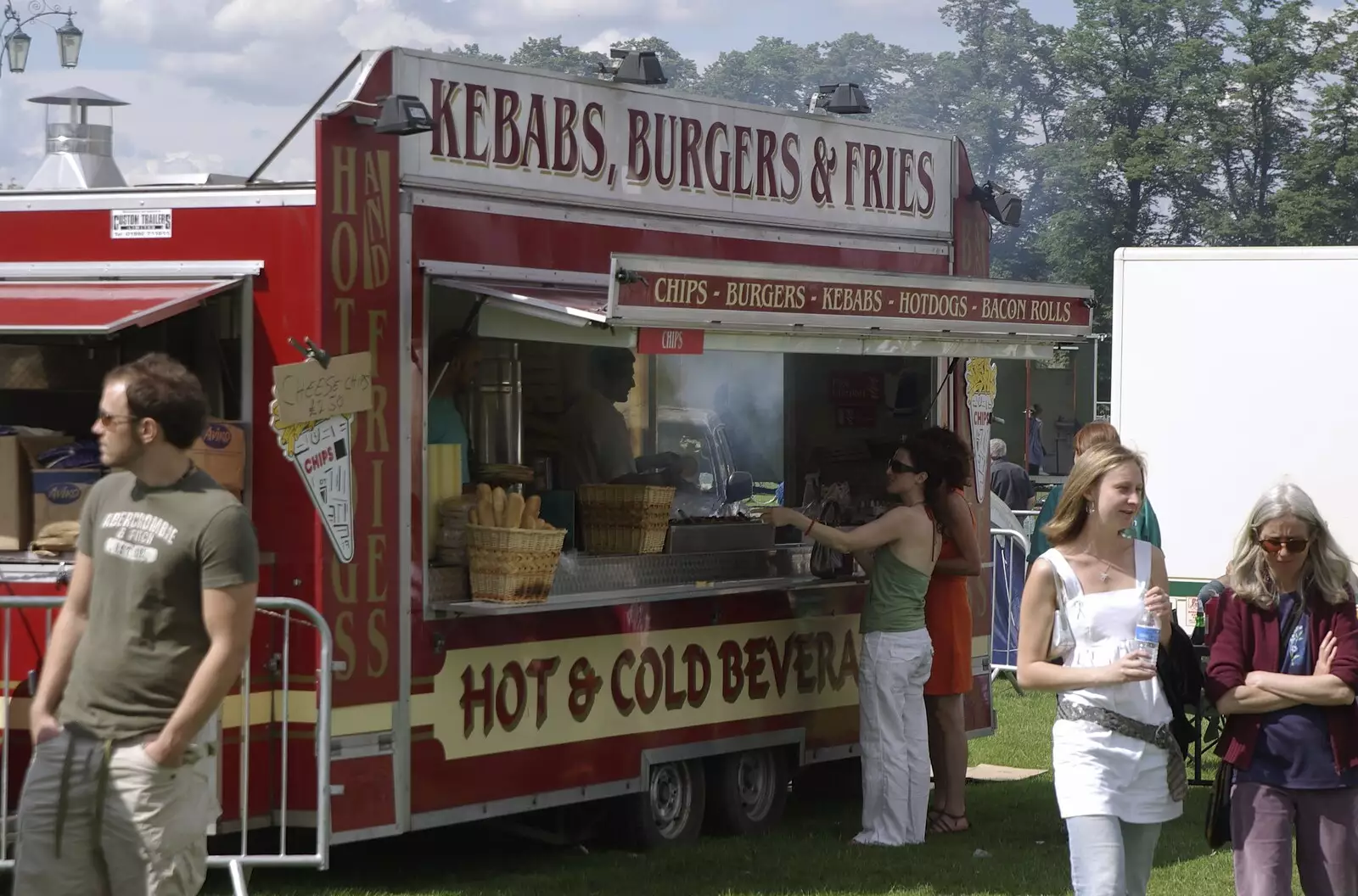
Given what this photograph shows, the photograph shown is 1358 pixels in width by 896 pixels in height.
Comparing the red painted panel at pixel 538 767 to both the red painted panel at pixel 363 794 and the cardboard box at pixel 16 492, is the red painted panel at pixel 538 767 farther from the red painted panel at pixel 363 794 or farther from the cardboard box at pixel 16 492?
the cardboard box at pixel 16 492

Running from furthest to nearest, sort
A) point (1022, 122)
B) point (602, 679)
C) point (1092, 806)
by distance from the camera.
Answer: point (1022, 122), point (602, 679), point (1092, 806)

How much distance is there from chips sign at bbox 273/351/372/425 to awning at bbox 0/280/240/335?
1.25ft

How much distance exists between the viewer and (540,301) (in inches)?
275

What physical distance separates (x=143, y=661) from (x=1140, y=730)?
7.75 ft

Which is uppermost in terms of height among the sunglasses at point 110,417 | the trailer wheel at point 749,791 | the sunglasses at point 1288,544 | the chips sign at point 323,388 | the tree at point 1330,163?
the tree at point 1330,163

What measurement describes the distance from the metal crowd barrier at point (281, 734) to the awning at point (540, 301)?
1.26m

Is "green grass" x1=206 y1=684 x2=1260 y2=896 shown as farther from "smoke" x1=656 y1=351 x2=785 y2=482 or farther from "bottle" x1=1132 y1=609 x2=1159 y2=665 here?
"bottle" x1=1132 y1=609 x2=1159 y2=665

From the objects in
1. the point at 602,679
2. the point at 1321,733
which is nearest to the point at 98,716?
the point at 1321,733

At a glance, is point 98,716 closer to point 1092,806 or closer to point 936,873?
point 1092,806

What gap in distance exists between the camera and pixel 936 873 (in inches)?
302

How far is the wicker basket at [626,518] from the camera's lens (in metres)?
7.87

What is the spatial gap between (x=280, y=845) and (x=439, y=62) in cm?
264

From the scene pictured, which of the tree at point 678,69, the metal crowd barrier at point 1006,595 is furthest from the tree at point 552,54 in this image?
the metal crowd barrier at point 1006,595

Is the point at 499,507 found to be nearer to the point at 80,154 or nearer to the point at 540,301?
the point at 540,301
